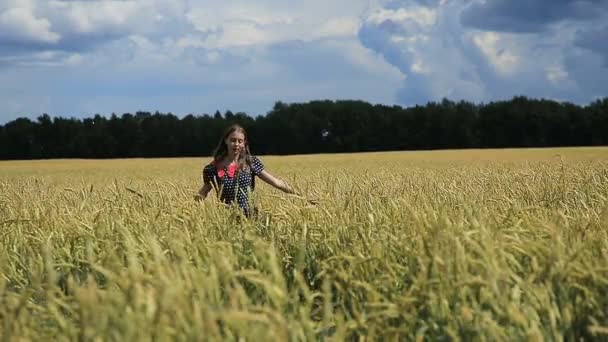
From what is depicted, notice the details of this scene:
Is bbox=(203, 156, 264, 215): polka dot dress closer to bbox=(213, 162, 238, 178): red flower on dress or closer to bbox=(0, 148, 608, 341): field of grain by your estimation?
bbox=(213, 162, 238, 178): red flower on dress

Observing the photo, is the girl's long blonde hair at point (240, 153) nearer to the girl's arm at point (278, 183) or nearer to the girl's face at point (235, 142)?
the girl's face at point (235, 142)

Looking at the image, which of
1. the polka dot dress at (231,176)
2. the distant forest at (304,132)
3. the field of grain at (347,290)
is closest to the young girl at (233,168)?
the polka dot dress at (231,176)

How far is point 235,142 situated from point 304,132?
215 ft

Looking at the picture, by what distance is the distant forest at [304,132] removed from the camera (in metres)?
69.1

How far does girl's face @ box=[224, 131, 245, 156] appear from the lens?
6.82 m

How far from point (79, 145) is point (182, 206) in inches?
2663

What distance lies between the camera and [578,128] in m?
65.5

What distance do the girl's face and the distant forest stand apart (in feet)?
205

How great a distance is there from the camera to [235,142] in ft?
22.4

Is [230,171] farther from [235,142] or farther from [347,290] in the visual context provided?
[347,290]

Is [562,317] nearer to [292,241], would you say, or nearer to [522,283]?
[522,283]

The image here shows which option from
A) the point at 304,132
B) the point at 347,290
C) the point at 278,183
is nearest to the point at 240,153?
the point at 278,183

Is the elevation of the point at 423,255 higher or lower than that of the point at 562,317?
higher

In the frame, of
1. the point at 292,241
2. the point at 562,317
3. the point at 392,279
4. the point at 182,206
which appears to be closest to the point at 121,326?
the point at 392,279
